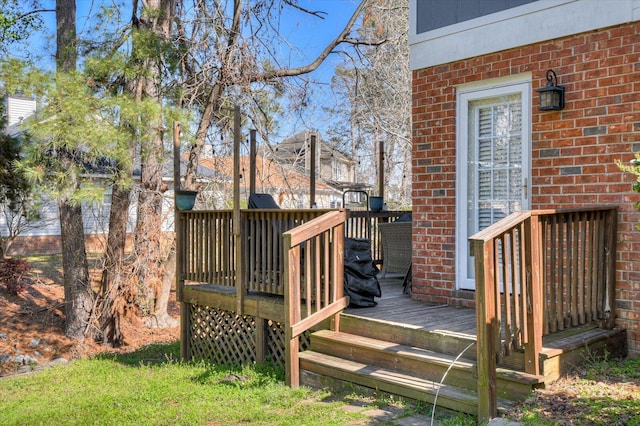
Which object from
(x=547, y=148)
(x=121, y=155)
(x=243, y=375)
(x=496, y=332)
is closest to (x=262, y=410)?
(x=243, y=375)

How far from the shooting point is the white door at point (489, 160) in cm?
547

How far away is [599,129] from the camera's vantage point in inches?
193

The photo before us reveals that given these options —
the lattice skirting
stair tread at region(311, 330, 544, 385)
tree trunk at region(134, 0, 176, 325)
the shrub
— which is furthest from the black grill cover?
the shrub

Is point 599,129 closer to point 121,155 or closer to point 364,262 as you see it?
point 364,262

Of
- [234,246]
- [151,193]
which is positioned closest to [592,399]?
[234,246]

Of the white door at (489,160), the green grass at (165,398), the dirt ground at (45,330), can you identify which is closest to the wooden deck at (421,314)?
the white door at (489,160)

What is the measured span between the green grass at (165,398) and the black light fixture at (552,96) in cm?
303

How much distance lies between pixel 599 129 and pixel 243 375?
391 cm

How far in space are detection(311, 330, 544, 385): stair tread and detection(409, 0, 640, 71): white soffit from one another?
114 inches

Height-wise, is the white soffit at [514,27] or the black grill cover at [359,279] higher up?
the white soffit at [514,27]

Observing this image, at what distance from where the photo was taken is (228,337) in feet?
22.9

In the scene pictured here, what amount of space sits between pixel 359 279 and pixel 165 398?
2.12 metres

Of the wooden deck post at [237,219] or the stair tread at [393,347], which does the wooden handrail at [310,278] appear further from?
the wooden deck post at [237,219]

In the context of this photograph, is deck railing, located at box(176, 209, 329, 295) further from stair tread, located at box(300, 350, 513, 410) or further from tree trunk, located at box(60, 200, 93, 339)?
tree trunk, located at box(60, 200, 93, 339)
